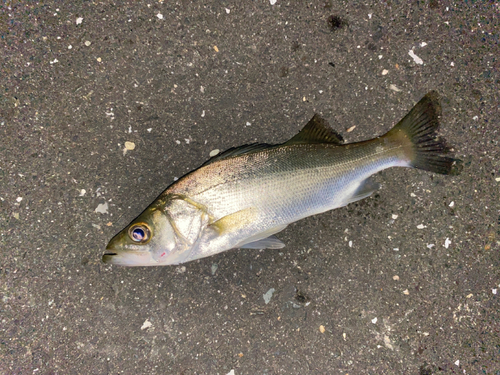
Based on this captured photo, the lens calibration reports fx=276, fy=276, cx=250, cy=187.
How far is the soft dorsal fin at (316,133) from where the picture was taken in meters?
2.35

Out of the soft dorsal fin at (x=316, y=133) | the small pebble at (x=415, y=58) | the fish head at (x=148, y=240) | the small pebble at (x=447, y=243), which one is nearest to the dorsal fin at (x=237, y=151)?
the soft dorsal fin at (x=316, y=133)

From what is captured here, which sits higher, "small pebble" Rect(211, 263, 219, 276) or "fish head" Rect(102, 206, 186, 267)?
"fish head" Rect(102, 206, 186, 267)

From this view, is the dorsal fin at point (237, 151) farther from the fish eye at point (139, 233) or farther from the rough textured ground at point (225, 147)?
the fish eye at point (139, 233)

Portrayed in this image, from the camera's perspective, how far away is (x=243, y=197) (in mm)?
2137

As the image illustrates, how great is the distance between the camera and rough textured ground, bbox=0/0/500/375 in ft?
8.55

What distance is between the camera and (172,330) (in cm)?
267

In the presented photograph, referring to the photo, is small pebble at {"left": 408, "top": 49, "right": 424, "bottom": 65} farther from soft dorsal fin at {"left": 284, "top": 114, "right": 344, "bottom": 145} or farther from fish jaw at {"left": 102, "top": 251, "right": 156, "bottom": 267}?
fish jaw at {"left": 102, "top": 251, "right": 156, "bottom": 267}

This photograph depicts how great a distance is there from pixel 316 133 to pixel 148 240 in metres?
1.64

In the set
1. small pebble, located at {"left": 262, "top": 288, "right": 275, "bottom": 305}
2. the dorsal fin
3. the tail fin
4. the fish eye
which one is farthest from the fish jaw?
the tail fin

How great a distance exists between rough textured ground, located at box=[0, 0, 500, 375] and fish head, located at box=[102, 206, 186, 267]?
0.53 metres

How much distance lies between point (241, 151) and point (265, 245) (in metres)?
0.85

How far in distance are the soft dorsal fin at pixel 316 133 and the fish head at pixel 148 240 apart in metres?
1.27

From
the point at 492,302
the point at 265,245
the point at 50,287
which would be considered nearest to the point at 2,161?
the point at 50,287

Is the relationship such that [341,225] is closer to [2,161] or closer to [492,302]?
[492,302]
